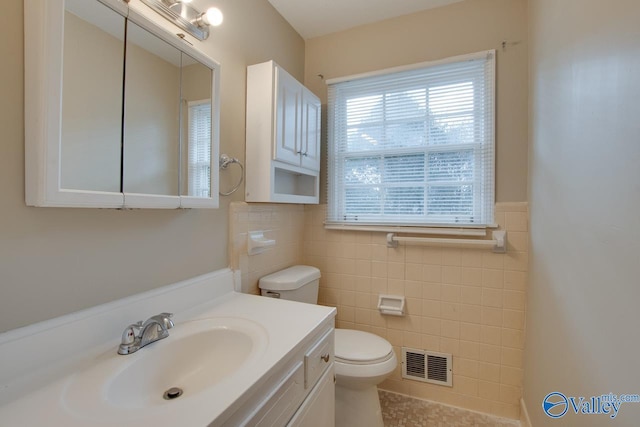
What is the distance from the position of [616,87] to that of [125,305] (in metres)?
1.59

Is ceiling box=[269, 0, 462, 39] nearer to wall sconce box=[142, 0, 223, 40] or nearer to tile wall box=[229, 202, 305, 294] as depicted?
wall sconce box=[142, 0, 223, 40]

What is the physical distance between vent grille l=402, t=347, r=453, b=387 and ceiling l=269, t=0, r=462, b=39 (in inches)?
87.4

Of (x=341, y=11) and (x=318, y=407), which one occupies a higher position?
(x=341, y=11)

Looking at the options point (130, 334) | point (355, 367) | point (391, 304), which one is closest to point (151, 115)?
point (130, 334)

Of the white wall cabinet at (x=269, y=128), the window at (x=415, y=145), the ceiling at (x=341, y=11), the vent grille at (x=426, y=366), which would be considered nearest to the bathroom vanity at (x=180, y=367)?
the white wall cabinet at (x=269, y=128)

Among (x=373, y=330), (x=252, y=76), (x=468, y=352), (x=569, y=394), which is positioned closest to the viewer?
(x=569, y=394)

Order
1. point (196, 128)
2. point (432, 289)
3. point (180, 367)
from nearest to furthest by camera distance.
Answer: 1. point (180, 367)
2. point (196, 128)
3. point (432, 289)

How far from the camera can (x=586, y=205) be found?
3.01 ft

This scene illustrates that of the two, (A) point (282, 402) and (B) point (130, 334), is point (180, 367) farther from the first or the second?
(A) point (282, 402)

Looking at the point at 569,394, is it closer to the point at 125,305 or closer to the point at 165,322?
the point at 165,322

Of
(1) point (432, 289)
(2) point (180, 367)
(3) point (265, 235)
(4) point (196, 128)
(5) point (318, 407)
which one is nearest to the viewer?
(2) point (180, 367)

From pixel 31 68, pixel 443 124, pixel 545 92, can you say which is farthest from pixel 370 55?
pixel 31 68

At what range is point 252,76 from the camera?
5.08ft

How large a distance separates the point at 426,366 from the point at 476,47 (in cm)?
202
